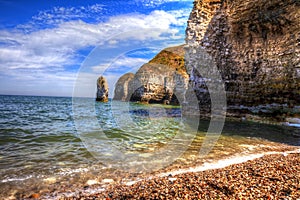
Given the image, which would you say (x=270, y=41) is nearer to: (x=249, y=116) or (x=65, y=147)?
(x=249, y=116)

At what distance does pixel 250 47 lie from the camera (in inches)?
669

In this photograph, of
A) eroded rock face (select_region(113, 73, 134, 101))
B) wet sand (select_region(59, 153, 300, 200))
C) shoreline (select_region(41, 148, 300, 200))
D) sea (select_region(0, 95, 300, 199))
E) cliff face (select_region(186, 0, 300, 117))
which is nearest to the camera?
wet sand (select_region(59, 153, 300, 200))

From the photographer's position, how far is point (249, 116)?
55.4ft

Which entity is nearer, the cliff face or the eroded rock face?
the cliff face

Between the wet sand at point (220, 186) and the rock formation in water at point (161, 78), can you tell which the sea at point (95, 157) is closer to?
the wet sand at point (220, 186)

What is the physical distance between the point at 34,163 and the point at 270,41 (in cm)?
1805

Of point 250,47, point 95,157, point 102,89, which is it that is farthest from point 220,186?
point 102,89

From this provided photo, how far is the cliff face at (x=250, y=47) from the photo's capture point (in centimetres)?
1429

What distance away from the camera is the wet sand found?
357 centimetres

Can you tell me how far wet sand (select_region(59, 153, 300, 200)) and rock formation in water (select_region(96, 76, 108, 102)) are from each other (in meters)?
53.7

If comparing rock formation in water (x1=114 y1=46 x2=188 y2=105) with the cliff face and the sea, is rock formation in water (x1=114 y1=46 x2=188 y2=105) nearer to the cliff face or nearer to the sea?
the cliff face

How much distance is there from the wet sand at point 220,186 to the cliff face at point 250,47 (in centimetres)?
1209

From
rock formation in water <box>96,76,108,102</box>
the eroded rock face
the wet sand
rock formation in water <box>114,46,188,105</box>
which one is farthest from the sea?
the eroded rock face

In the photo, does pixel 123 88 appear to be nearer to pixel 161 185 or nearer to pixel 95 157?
pixel 95 157
